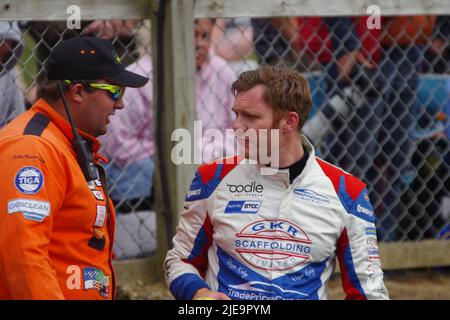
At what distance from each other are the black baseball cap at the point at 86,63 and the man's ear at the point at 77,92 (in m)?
0.03

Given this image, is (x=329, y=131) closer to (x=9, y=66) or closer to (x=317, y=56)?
(x=317, y=56)

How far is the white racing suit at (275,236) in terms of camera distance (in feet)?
11.0

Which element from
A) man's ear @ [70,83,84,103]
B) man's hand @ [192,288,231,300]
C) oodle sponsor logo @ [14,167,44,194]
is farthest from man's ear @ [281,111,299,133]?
oodle sponsor logo @ [14,167,44,194]

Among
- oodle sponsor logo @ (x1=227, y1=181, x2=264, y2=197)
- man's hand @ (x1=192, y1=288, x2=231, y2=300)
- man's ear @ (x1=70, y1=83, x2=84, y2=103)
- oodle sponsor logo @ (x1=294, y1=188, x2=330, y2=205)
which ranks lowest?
man's hand @ (x1=192, y1=288, x2=231, y2=300)

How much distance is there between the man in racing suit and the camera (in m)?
3.35

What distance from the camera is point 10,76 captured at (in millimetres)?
Answer: 4684

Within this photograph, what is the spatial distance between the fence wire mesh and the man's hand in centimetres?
194

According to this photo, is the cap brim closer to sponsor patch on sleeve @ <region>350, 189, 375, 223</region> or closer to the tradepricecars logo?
the tradepricecars logo

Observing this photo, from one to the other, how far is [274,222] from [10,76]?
195 centimetres

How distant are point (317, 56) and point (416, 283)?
1.56 metres

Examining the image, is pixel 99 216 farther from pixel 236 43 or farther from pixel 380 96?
pixel 236 43

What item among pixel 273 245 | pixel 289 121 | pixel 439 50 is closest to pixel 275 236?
pixel 273 245

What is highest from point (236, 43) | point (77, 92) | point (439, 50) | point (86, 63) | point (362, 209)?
point (236, 43)
